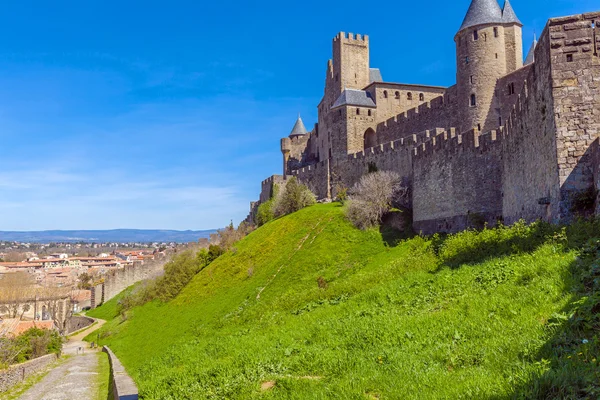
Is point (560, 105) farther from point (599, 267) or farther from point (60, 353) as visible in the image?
point (60, 353)

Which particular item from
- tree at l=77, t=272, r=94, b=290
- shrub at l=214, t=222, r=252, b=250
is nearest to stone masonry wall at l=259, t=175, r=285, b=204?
shrub at l=214, t=222, r=252, b=250

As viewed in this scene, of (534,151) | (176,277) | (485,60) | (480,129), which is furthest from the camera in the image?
(176,277)

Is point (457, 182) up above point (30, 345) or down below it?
above

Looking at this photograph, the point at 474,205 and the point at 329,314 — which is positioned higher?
the point at 474,205

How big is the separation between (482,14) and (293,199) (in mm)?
19339

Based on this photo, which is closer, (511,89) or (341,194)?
(511,89)

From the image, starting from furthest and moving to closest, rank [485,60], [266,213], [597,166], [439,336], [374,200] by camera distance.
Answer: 1. [266,213]
2. [485,60]
3. [374,200]
4. [597,166]
5. [439,336]

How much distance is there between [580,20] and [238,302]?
63.3ft

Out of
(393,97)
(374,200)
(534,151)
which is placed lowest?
(534,151)

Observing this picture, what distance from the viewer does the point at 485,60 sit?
115 ft

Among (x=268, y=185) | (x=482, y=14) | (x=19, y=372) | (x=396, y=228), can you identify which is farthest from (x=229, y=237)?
(x=482, y=14)

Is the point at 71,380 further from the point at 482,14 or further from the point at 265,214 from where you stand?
the point at 482,14

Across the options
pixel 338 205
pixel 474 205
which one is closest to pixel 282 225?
pixel 338 205

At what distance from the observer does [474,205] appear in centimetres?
2586
